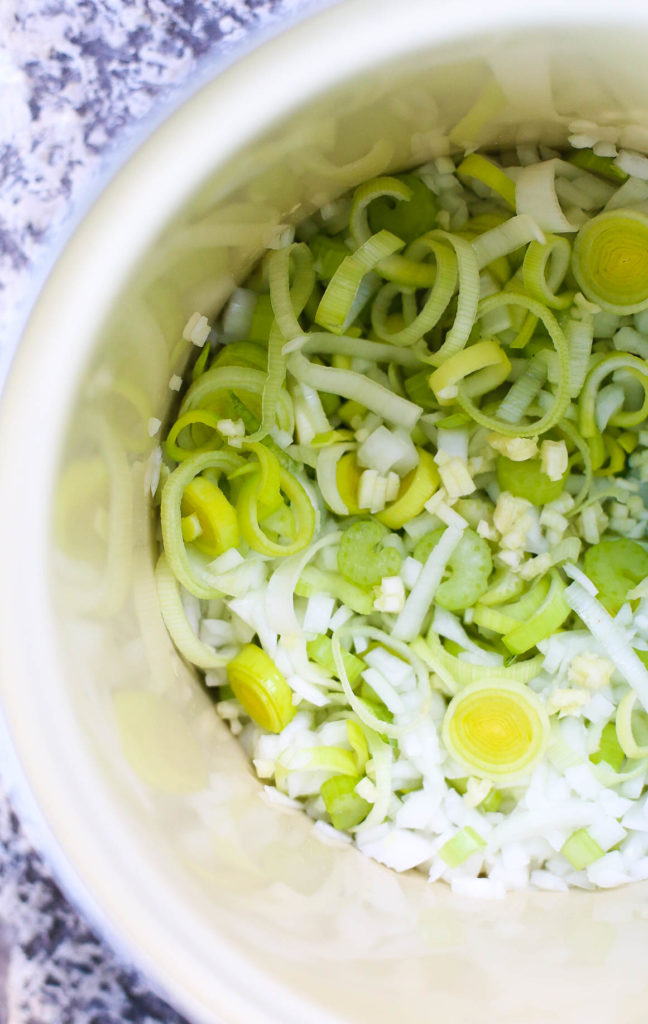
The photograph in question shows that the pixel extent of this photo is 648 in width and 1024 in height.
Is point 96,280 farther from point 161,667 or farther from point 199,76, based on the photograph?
point 161,667

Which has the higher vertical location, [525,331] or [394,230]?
[394,230]

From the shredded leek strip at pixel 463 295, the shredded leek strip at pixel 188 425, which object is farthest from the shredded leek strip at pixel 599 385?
the shredded leek strip at pixel 188 425

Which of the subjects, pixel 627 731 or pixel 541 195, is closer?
pixel 541 195

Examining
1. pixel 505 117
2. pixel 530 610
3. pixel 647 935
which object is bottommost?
pixel 647 935

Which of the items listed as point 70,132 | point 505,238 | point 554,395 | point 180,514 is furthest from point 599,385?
point 70,132

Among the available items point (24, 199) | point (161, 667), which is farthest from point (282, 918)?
point (24, 199)

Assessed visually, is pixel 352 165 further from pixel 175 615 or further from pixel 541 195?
pixel 175 615

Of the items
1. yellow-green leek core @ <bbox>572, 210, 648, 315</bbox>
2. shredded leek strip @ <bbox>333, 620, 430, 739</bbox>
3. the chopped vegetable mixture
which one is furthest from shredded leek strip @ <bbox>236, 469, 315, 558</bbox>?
yellow-green leek core @ <bbox>572, 210, 648, 315</bbox>
